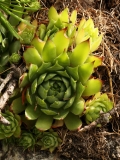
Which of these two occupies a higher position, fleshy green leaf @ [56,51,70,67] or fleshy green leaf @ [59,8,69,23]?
fleshy green leaf @ [59,8,69,23]

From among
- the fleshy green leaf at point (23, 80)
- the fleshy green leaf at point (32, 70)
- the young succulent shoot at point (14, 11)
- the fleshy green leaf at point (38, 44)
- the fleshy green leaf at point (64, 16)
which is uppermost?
the young succulent shoot at point (14, 11)

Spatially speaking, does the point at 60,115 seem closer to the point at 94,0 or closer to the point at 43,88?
the point at 43,88

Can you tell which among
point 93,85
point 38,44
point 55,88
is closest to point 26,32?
point 38,44

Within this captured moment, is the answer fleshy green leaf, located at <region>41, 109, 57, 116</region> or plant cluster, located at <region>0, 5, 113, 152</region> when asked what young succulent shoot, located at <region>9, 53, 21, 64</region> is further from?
fleshy green leaf, located at <region>41, 109, 57, 116</region>

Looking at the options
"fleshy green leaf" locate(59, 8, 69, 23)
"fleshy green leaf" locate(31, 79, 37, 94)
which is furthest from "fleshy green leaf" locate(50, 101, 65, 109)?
"fleshy green leaf" locate(59, 8, 69, 23)

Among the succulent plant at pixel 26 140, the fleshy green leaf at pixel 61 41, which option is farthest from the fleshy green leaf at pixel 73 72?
the succulent plant at pixel 26 140

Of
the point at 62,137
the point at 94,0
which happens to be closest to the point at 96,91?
Answer: the point at 62,137

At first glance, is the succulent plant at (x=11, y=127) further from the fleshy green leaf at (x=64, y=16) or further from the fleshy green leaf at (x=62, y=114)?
the fleshy green leaf at (x=64, y=16)
